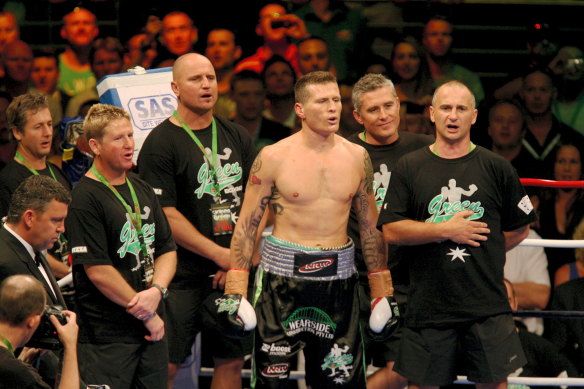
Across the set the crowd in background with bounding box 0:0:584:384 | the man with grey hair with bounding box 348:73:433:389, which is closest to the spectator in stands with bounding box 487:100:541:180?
the crowd in background with bounding box 0:0:584:384

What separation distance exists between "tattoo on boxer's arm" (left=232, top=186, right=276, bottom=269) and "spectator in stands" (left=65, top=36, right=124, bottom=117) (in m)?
2.90

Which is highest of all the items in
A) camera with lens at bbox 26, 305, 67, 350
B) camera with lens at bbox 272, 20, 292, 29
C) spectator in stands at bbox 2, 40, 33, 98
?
camera with lens at bbox 272, 20, 292, 29

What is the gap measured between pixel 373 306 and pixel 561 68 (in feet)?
10.9

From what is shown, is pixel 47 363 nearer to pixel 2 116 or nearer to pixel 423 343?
pixel 423 343

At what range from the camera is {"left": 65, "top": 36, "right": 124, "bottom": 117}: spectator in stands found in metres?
6.23

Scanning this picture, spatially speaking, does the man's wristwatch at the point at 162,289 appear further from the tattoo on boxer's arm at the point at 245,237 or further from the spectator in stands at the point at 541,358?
the spectator in stands at the point at 541,358

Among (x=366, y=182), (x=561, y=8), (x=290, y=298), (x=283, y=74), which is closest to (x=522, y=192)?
(x=366, y=182)

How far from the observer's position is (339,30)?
20.9 feet

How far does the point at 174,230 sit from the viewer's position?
403cm

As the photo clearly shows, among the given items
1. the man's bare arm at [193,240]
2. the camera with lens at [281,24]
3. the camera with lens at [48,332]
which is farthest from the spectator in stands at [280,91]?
the camera with lens at [48,332]

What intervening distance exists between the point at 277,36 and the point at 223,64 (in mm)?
423

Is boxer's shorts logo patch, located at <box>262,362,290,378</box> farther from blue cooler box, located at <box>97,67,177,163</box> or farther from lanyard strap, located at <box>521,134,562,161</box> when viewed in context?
lanyard strap, located at <box>521,134,562,161</box>

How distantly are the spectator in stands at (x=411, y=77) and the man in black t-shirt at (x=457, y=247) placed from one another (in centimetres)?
242

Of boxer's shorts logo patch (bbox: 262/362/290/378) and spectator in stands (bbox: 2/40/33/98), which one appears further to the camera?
spectator in stands (bbox: 2/40/33/98)
